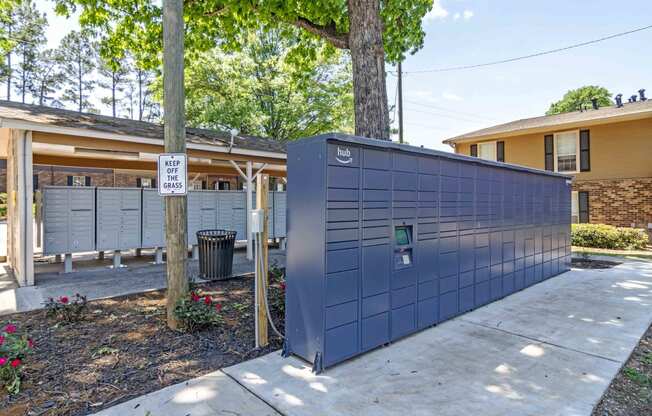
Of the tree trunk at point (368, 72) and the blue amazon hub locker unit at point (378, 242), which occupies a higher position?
the tree trunk at point (368, 72)

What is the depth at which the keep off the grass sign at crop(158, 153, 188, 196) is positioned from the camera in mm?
3590

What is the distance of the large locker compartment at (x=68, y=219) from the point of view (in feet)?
21.0

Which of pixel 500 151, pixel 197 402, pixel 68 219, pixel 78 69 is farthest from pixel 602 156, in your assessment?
pixel 78 69

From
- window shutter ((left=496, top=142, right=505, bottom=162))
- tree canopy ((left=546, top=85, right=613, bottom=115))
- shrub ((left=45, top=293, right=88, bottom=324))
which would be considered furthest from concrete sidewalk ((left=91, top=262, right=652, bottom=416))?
tree canopy ((left=546, top=85, right=613, bottom=115))

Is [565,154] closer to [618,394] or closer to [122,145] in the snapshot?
[618,394]

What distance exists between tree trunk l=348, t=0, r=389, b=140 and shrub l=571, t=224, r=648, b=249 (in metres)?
9.67

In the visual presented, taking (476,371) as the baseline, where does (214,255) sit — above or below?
above

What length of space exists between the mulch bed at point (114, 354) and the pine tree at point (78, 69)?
33.1m

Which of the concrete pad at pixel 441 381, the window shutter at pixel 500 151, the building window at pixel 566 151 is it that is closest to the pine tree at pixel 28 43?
the window shutter at pixel 500 151

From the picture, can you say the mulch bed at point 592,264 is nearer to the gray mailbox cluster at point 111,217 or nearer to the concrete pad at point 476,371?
the concrete pad at point 476,371

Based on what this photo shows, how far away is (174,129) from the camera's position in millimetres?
3693

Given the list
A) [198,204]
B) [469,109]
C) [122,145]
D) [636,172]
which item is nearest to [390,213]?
[122,145]

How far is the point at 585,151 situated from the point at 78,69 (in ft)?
118

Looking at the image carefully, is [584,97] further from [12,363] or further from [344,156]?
A: [12,363]
